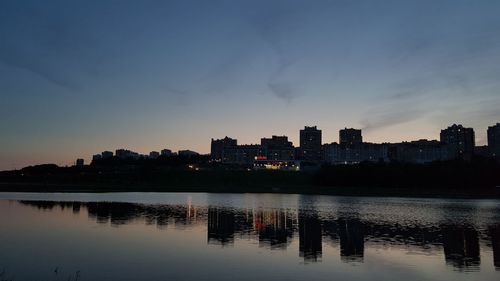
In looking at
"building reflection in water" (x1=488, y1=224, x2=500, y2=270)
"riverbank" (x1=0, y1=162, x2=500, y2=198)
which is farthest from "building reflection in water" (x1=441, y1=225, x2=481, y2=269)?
"riverbank" (x1=0, y1=162, x2=500, y2=198)

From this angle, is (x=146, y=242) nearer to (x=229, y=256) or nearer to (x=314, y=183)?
(x=229, y=256)

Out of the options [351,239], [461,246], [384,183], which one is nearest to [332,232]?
[351,239]

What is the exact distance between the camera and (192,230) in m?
40.8

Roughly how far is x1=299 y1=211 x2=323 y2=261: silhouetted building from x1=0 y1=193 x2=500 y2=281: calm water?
76 mm

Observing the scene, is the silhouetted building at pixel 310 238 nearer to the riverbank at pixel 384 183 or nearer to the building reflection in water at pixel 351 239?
the building reflection in water at pixel 351 239

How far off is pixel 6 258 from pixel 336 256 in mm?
19944

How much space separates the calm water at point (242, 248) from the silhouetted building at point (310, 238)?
0.08 m

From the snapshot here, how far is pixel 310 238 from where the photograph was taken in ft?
121

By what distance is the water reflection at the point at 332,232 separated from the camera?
3156cm

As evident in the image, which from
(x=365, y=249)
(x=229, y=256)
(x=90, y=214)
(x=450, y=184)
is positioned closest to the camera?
(x=229, y=256)

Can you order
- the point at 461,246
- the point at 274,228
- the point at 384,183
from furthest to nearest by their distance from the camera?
the point at 384,183 < the point at 274,228 < the point at 461,246

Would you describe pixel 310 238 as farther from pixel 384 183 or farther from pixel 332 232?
pixel 384 183

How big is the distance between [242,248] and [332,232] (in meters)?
12.2

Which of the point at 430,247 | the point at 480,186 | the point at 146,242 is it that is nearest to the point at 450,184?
the point at 480,186
